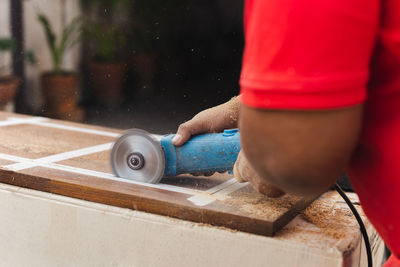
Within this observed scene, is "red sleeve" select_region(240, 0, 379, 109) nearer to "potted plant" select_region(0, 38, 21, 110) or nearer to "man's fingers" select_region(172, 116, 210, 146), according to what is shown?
"man's fingers" select_region(172, 116, 210, 146)

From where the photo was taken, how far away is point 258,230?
112 cm

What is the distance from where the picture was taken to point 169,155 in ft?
4.48

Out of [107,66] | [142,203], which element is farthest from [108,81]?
[142,203]

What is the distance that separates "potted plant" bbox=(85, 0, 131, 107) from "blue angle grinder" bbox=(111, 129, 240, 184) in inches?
139

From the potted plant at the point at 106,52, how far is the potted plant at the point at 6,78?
2.19 ft

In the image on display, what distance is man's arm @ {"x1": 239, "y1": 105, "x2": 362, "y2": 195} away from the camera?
551 mm

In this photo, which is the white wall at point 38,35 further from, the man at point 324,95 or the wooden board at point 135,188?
the man at point 324,95

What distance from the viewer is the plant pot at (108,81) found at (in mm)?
5051

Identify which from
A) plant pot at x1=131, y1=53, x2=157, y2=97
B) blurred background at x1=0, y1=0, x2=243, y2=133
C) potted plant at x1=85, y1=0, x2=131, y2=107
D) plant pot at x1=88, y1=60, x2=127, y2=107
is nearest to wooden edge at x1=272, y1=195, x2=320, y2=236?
blurred background at x1=0, y1=0, x2=243, y2=133

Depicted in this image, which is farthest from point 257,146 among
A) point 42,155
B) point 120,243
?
point 42,155

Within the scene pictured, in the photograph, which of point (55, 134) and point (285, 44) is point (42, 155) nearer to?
point (55, 134)

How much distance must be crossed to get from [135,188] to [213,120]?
0.90ft

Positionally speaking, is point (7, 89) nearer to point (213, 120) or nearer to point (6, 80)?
point (6, 80)

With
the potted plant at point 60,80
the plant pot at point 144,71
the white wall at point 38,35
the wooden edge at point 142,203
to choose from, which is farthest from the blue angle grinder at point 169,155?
the white wall at point 38,35
